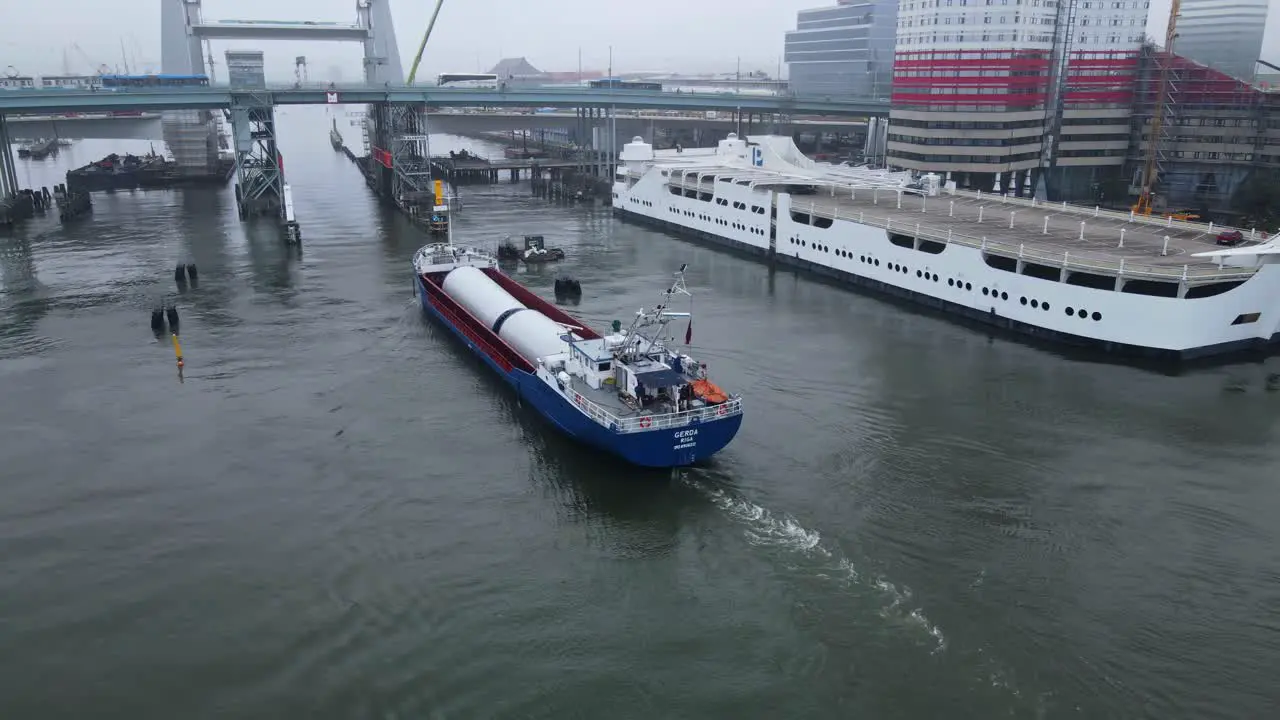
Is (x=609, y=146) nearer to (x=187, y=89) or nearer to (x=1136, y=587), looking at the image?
(x=187, y=89)

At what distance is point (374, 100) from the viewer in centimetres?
8644

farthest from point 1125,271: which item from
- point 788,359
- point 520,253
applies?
point 520,253

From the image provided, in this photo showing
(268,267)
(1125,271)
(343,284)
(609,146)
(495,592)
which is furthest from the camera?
(609,146)

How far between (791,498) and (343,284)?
36744 mm

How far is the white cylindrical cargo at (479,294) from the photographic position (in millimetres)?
38469

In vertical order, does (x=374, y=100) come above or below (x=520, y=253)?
above

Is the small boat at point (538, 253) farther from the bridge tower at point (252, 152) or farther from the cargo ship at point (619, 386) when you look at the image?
the bridge tower at point (252, 152)

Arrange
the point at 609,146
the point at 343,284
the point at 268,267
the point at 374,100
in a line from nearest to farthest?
the point at 343,284
the point at 268,267
the point at 374,100
the point at 609,146

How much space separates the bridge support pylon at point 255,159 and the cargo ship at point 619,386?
50.9 meters

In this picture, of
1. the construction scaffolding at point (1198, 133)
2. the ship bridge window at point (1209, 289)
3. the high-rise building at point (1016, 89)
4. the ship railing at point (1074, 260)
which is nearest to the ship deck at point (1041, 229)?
the ship railing at point (1074, 260)

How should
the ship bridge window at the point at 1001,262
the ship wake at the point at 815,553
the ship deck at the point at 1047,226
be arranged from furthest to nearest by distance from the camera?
the ship bridge window at the point at 1001,262
the ship deck at the point at 1047,226
the ship wake at the point at 815,553

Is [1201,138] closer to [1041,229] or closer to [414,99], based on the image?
[1041,229]

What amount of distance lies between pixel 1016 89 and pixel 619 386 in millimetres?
67204

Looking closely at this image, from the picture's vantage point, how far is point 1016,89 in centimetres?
7956
